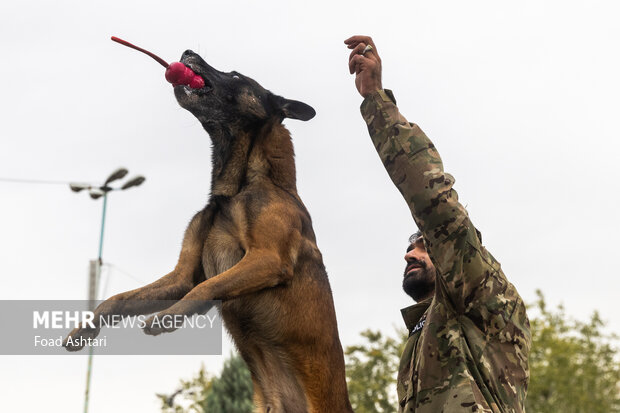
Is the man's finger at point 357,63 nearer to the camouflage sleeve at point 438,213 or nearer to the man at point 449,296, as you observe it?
the man at point 449,296

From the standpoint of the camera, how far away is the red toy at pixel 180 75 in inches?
178

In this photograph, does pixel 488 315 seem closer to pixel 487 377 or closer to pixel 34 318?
pixel 487 377

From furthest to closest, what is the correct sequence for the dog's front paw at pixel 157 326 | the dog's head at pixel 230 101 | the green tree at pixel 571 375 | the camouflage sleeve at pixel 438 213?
the green tree at pixel 571 375, the dog's head at pixel 230 101, the dog's front paw at pixel 157 326, the camouflage sleeve at pixel 438 213

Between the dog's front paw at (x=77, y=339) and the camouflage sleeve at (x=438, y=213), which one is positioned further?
the dog's front paw at (x=77, y=339)

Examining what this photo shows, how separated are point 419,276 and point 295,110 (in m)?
1.63

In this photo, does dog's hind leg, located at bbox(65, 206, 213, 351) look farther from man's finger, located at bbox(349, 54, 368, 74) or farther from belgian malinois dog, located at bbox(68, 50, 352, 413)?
man's finger, located at bbox(349, 54, 368, 74)

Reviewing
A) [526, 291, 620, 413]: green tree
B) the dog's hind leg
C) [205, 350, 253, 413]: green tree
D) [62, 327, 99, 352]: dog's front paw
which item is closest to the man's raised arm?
the dog's hind leg

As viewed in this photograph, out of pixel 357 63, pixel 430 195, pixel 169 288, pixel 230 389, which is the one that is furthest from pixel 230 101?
pixel 230 389

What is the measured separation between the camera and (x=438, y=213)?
3.43 meters

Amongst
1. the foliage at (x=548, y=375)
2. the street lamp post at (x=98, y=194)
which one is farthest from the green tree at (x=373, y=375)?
the street lamp post at (x=98, y=194)

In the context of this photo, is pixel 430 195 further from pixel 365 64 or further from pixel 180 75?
pixel 180 75

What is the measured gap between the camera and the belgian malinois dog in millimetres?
4562

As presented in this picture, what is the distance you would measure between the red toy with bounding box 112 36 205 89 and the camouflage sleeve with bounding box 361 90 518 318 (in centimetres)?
142

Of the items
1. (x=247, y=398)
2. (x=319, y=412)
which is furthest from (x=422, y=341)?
(x=247, y=398)
